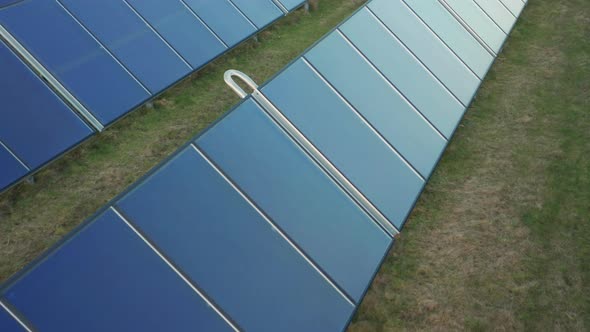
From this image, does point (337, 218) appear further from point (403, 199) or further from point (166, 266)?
point (166, 266)

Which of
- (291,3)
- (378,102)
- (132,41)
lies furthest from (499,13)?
(132,41)

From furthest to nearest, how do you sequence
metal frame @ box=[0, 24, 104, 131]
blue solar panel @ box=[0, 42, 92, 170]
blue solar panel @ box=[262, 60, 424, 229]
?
1. metal frame @ box=[0, 24, 104, 131]
2. blue solar panel @ box=[0, 42, 92, 170]
3. blue solar panel @ box=[262, 60, 424, 229]

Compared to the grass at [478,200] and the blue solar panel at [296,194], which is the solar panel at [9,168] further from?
the blue solar panel at [296,194]

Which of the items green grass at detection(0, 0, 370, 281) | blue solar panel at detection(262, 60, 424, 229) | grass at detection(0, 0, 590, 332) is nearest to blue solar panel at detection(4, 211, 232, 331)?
blue solar panel at detection(262, 60, 424, 229)

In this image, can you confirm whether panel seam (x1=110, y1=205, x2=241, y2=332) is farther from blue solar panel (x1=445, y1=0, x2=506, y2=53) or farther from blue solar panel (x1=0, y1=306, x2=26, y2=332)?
blue solar panel (x1=445, y1=0, x2=506, y2=53)

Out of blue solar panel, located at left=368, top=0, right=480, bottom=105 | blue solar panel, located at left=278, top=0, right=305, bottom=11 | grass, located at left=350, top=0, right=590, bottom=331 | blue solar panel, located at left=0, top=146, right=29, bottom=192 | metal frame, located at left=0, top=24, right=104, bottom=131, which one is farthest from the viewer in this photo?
blue solar panel, located at left=278, top=0, right=305, bottom=11

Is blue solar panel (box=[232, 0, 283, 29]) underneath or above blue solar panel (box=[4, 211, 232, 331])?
above

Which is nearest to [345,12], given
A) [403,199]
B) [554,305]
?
[403,199]
